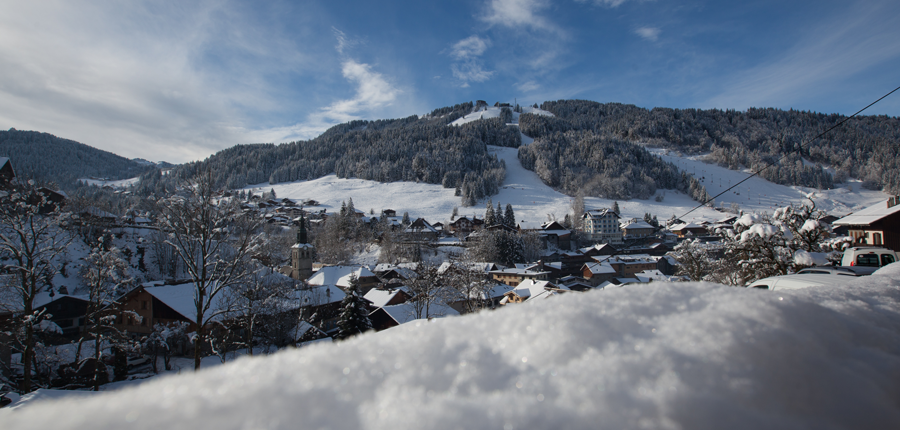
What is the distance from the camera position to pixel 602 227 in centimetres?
6381

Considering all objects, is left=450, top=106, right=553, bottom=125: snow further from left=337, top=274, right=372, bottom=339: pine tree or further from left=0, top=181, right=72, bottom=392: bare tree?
left=0, top=181, right=72, bottom=392: bare tree

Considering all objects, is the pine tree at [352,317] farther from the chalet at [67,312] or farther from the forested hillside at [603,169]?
the forested hillside at [603,169]

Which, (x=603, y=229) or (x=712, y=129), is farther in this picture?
(x=712, y=129)

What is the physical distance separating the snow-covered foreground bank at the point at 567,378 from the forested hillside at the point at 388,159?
77.9m

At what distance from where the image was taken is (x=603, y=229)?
63.7 m

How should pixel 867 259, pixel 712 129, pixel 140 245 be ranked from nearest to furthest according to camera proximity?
pixel 867 259 → pixel 140 245 → pixel 712 129

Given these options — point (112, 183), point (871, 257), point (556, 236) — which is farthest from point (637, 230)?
point (112, 183)

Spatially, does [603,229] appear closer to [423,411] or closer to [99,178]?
[423,411]

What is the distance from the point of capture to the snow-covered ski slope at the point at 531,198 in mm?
74875

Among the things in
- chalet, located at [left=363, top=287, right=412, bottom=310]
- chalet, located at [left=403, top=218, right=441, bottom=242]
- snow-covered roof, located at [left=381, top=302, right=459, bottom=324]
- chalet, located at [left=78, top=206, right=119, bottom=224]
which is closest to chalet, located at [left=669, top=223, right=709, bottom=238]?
chalet, located at [left=403, top=218, right=441, bottom=242]

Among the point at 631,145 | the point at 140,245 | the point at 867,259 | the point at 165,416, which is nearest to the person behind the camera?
the point at 165,416

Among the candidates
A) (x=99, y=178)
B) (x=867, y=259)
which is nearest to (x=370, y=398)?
(x=867, y=259)

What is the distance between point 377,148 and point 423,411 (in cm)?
11311

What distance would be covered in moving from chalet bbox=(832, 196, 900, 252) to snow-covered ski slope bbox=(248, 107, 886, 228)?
51.0m
